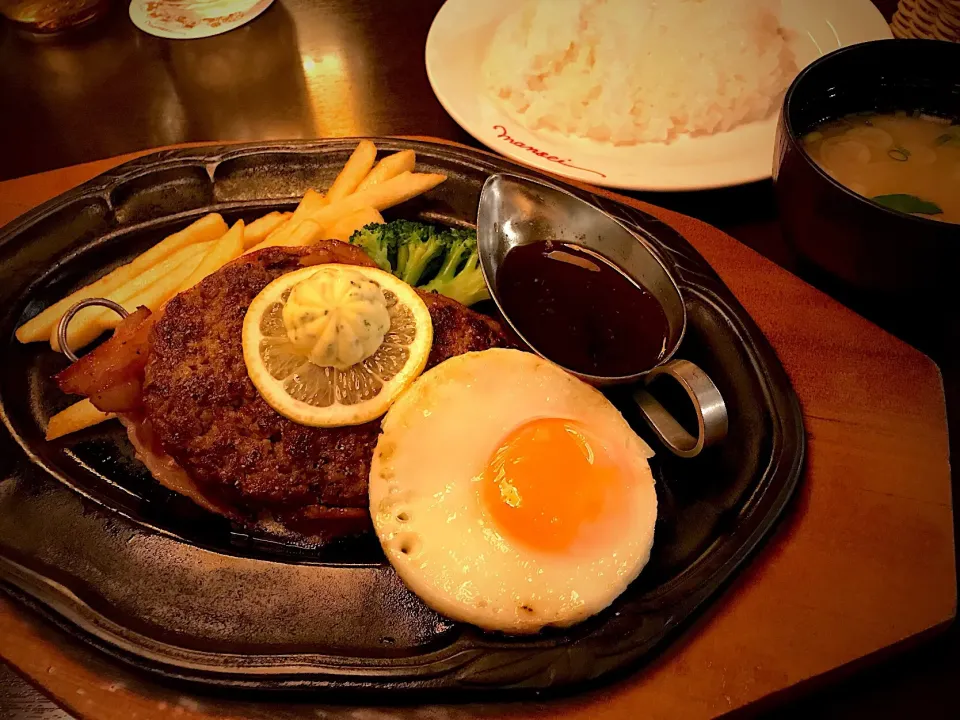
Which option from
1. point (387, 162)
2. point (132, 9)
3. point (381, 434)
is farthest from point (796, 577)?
point (132, 9)

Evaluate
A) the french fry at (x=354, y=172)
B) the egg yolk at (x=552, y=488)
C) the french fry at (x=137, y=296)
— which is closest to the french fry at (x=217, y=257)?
the french fry at (x=137, y=296)

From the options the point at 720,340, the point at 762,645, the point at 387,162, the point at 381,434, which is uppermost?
the point at 387,162

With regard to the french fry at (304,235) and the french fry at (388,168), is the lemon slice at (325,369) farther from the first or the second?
the french fry at (388,168)

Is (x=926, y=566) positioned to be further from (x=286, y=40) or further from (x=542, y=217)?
(x=286, y=40)

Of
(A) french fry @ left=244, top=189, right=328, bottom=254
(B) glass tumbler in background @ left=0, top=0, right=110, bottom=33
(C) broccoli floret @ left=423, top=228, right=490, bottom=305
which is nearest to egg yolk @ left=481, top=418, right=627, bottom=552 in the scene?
(C) broccoli floret @ left=423, top=228, right=490, bottom=305

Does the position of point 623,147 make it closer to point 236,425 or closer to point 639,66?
point 639,66

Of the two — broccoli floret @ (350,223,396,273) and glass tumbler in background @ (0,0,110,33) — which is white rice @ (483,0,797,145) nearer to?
broccoli floret @ (350,223,396,273)
